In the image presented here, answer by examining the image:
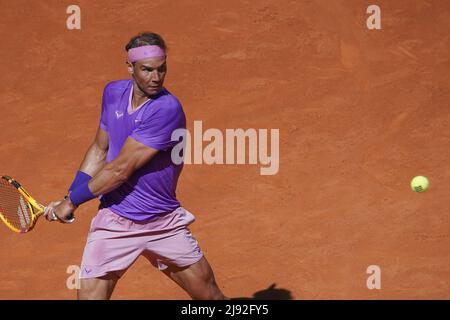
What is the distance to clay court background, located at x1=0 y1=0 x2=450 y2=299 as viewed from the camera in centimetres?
897

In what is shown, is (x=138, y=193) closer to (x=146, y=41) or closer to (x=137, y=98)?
(x=137, y=98)

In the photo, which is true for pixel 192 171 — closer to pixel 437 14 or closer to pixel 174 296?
pixel 174 296

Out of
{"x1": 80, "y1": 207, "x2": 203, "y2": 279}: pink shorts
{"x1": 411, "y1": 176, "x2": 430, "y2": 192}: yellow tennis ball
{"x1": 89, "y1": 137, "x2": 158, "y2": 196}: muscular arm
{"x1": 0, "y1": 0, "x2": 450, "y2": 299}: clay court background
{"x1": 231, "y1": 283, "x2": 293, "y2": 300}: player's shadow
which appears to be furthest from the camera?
{"x1": 0, "y1": 0, "x2": 450, "y2": 299}: clay court background

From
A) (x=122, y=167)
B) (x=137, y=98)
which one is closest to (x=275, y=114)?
(x=137, y=98)

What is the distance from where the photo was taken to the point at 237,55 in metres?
9.42

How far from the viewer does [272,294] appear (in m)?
8.66

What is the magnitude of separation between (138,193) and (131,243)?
0.31m

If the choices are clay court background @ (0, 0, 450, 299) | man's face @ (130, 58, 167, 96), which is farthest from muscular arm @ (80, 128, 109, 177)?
clay court background @ (0, 0, 450, 299)

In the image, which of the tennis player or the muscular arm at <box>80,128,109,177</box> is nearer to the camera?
the tennis player

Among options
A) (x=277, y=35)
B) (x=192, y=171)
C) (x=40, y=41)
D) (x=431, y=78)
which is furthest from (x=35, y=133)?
(x=431, y=78)

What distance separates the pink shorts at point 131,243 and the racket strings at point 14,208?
0.63 meters

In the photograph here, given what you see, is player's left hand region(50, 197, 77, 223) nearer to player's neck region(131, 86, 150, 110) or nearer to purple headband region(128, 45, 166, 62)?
player's neck region(131, 86, 150, 110)

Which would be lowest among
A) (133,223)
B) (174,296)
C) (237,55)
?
(174,296)

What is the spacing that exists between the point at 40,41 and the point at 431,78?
3.56 meters
